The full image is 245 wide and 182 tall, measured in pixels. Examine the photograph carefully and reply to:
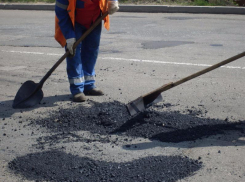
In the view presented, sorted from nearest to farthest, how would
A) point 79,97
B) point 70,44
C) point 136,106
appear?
point 136,106 → point 70,44 → point 79,97

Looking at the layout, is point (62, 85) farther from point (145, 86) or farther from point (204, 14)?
point (204, 14)

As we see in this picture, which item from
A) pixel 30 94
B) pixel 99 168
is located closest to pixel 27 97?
pixel 30 94

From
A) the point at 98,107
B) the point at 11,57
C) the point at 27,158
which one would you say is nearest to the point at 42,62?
the point at 11,57

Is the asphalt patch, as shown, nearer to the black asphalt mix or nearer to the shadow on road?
the black asphalt mix

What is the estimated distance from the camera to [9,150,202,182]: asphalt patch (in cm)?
377

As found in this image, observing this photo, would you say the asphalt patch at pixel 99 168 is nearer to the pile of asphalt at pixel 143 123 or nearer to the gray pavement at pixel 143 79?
the gray pavement at pixel 143 79

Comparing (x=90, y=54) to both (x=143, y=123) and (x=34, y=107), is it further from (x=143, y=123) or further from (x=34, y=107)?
(x=143, y=123)

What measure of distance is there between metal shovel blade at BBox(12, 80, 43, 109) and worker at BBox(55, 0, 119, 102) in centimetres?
45

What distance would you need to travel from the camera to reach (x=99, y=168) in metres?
3.93

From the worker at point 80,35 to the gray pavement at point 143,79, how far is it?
0.77 feet

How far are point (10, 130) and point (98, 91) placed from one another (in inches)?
61.0

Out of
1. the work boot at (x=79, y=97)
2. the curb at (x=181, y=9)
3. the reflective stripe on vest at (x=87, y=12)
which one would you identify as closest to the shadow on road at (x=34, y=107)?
the work boot at (x=79, y=97)

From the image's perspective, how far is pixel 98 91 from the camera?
6250 millimetres

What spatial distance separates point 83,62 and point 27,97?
3.04ft
